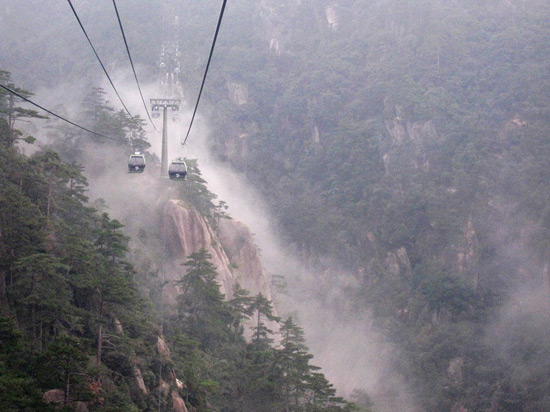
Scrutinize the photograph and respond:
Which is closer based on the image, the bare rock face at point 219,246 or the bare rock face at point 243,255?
the bare rock face at point 219,246

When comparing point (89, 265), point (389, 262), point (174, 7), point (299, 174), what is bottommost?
point (89, 265)

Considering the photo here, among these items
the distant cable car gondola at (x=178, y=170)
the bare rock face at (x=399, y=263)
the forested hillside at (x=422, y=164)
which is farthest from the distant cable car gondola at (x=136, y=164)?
the bare rock face at (x=399, y=263)

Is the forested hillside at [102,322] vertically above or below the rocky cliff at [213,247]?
below

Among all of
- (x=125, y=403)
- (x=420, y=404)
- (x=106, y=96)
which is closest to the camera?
(x=125, y=403)

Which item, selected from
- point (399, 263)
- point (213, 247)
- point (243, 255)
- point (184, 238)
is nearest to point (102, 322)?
point (184, 238)

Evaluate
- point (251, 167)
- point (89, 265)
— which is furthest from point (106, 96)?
point (89, 265)

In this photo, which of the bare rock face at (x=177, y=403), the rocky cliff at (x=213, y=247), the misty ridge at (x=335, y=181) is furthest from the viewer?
the rocky cliff at (x=213, y=247)

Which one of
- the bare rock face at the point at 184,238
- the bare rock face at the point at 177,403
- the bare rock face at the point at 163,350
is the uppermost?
the bare rock face at the point at 184,238

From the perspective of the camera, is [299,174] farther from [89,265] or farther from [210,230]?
[89,265]

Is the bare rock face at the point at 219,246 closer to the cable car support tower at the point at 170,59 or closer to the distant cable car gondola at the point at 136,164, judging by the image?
the distant cable car gondola at the point at 136,164
